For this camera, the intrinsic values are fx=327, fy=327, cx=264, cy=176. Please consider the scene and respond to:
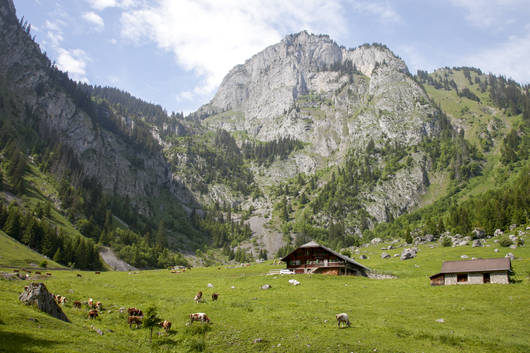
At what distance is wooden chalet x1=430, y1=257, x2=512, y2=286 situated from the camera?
1950 inches

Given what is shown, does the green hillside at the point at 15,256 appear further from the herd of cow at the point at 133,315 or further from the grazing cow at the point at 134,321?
the grazing cow at the point at 134,321

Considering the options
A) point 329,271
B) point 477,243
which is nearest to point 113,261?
point 329,271

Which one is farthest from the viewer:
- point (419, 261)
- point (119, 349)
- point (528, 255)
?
point (419, 261)

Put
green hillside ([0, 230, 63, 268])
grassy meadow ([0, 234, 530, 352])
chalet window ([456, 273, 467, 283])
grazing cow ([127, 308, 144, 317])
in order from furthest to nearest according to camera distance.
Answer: green hillside ([0, 230, 63, 268])
chalet window ([456, 273, 467, 283])
grazing cow ([127, 308, 144, 317])
grassy meadow ([0, 234, 530, 352])

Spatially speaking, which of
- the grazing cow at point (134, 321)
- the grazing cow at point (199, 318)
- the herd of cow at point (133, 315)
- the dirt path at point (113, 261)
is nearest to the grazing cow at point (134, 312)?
the herd of cow at point (133, 315)

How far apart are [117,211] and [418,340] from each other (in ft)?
653

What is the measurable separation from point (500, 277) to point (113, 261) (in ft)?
414

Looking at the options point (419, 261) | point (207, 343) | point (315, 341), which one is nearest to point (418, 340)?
point (315, 341)

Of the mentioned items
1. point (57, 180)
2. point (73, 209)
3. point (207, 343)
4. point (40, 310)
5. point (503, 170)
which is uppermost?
point (503, 170)

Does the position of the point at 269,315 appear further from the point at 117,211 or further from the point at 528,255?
the point at 117,211

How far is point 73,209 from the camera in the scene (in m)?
151

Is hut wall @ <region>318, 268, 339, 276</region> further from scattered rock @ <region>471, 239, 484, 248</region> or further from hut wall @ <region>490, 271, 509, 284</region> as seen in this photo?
scattered rock @ <region>471, 239, 484, 248</region>

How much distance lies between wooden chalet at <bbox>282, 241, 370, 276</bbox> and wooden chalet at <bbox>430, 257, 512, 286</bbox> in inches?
745

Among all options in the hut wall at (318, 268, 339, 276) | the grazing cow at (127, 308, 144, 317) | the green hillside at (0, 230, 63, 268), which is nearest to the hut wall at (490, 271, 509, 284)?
the hut wall at (318, 268, 339, 276)
